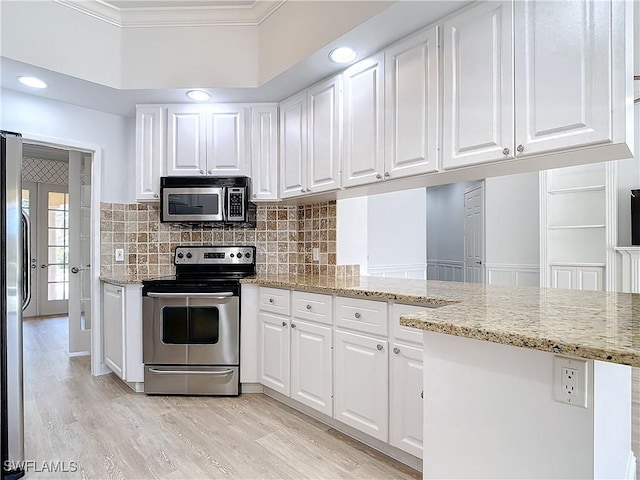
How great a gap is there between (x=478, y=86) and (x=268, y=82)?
4.96ft

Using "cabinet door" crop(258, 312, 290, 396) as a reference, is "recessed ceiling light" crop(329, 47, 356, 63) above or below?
above

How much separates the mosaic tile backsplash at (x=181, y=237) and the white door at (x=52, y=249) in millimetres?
3597

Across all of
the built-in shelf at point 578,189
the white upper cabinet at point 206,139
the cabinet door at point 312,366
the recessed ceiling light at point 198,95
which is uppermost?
the recessed ceiling light at point 198,95

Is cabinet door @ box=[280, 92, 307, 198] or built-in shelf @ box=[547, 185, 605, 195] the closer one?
Result: cabinet door @ box=[280, 92, 307, 198]

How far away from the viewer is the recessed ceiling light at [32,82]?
2.71 m

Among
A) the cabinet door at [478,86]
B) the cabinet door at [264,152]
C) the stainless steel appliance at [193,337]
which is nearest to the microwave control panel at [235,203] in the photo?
the cabinet door at [264,152]

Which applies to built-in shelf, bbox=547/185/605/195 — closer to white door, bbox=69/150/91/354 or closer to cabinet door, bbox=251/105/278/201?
cabinet door, bbox=251/105/278/201

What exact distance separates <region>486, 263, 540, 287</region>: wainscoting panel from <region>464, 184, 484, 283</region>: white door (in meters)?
0.20

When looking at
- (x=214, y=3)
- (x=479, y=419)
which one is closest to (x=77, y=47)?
(x=214, y=3)

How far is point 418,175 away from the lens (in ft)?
6.85

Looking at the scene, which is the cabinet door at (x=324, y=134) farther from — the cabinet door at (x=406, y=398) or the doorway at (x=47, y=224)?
the doorway at (x=47, y=224)

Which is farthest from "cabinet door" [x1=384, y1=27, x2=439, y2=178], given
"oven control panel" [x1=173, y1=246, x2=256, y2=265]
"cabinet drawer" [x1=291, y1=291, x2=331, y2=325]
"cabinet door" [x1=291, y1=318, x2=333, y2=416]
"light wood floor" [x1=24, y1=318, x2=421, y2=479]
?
"oven control panel" [x1=173, y1=246, x2=256, y2=265]

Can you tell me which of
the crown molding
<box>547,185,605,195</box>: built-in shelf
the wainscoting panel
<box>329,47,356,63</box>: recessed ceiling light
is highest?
the crown molding

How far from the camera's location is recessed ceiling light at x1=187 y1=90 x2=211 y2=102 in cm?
292
